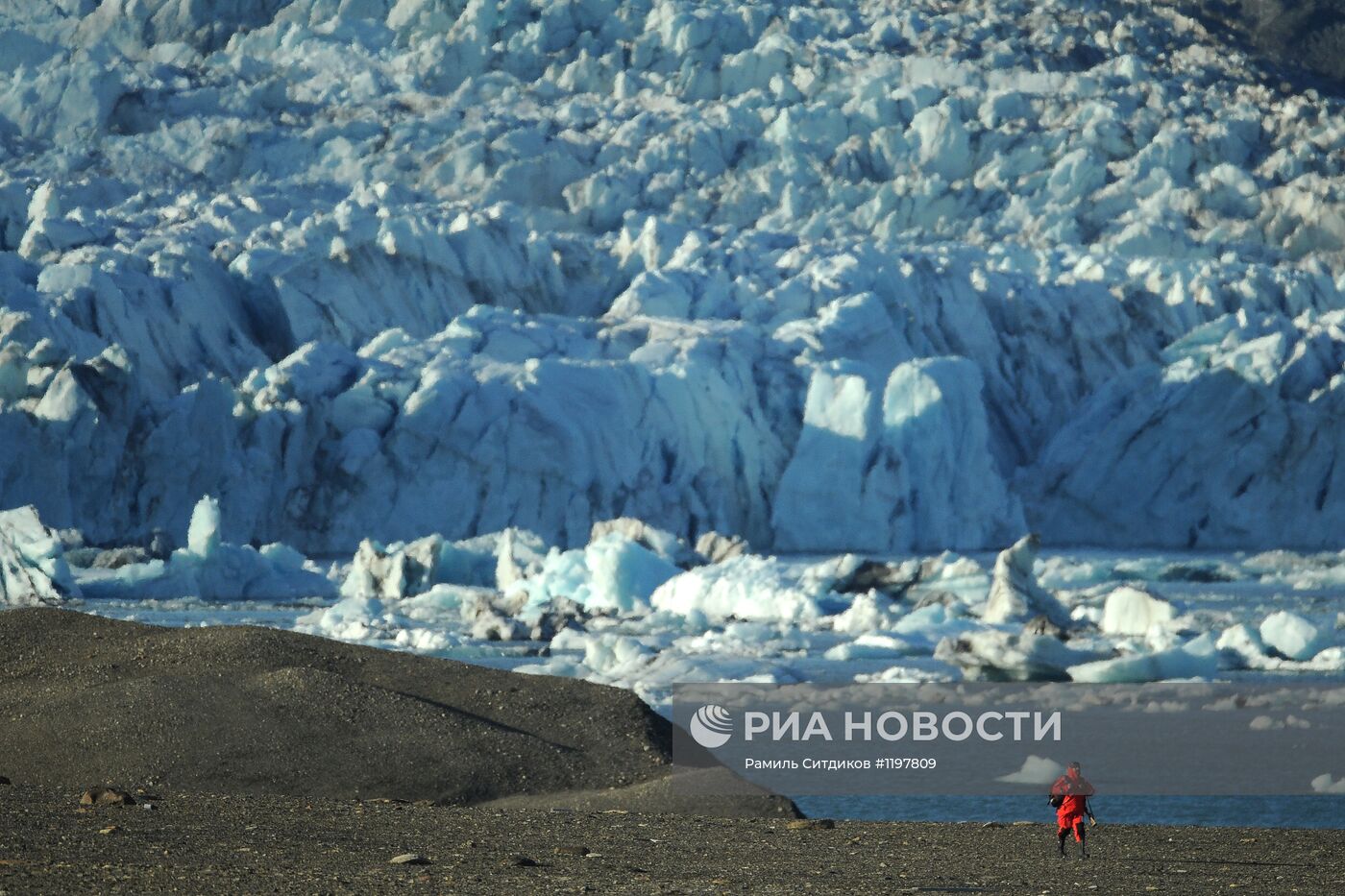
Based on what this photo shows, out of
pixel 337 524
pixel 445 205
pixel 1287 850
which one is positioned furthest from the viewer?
pixel 445 205

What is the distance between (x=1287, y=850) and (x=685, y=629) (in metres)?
8.81

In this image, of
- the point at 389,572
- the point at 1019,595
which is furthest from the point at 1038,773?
the point at 389,572

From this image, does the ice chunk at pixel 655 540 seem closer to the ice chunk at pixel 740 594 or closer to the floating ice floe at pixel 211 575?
the ice chunk at pixel 740 594

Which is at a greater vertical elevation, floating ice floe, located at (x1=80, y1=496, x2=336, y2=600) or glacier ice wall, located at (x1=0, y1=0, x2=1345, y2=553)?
glacier ice wall, located at (x1=0, y1=0, x2=1345, y2=553)

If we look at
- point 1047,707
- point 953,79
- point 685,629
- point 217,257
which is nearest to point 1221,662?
point 1047,707

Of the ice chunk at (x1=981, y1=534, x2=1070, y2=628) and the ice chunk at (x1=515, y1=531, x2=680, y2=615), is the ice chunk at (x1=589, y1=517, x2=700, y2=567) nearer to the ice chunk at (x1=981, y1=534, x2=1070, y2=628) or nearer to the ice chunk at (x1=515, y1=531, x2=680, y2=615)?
the ice chunk at (x1=515, y1=531, x2=680, y2=615)

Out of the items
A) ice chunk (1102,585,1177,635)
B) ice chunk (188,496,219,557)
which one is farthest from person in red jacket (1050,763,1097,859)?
ice chunk (188,496,219,557)

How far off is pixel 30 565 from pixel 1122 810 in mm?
11288

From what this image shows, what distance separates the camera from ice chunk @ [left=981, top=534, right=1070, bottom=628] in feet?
47.0

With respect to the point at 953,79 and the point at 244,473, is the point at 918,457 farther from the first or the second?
the point at 953,79

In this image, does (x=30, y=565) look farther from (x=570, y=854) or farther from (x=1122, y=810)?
(x=570, y=854)

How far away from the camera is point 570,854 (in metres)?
5.23

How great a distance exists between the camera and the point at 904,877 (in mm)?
4918

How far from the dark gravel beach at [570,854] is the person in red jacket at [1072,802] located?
0.30 ft
